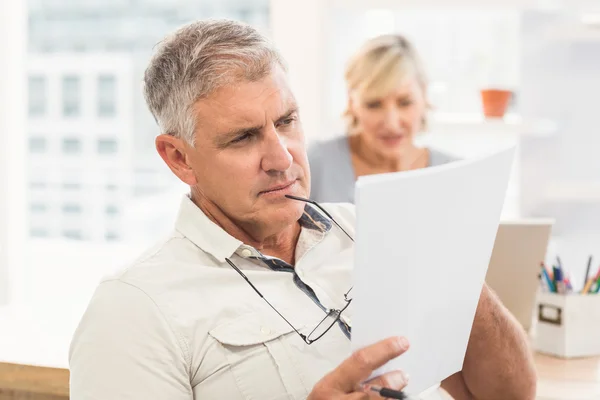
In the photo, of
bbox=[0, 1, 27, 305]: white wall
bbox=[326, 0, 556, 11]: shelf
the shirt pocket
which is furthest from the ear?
bbox=[0, 1, 27, 305]: white wall

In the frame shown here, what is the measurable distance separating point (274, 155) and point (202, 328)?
11.2 inches

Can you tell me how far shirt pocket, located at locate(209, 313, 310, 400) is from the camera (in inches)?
45.3

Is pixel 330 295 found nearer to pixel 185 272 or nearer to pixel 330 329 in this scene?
pixel 330 329

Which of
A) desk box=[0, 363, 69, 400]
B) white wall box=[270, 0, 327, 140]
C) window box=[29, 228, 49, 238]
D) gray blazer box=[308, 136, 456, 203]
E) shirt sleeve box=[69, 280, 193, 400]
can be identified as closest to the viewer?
shirt sleeve box=[69, 280, 193, 400]

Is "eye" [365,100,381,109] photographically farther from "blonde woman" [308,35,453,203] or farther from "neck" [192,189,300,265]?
"neck" [192,189,300,265]

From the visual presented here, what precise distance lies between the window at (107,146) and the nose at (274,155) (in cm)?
255

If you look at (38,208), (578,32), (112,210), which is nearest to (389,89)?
(578,32)

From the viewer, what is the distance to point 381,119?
2.48m

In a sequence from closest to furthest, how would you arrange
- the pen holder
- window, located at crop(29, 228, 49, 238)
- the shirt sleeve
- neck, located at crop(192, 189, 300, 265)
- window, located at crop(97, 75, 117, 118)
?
the shirt sleeve < neck, located at crop(192, 189, 300, 265) < the pen holder < window, located at crop(97, 75, 117, 118) < window, located at crop(29, 228, 49, 238)

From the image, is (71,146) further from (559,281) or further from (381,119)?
(559,281)

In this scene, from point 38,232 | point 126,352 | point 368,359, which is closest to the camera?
point 368,359

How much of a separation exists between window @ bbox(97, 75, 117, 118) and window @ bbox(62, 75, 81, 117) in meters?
0.10

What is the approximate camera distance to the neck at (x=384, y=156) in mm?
2492

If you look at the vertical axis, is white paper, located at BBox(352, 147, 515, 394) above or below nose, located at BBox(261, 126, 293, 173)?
below
